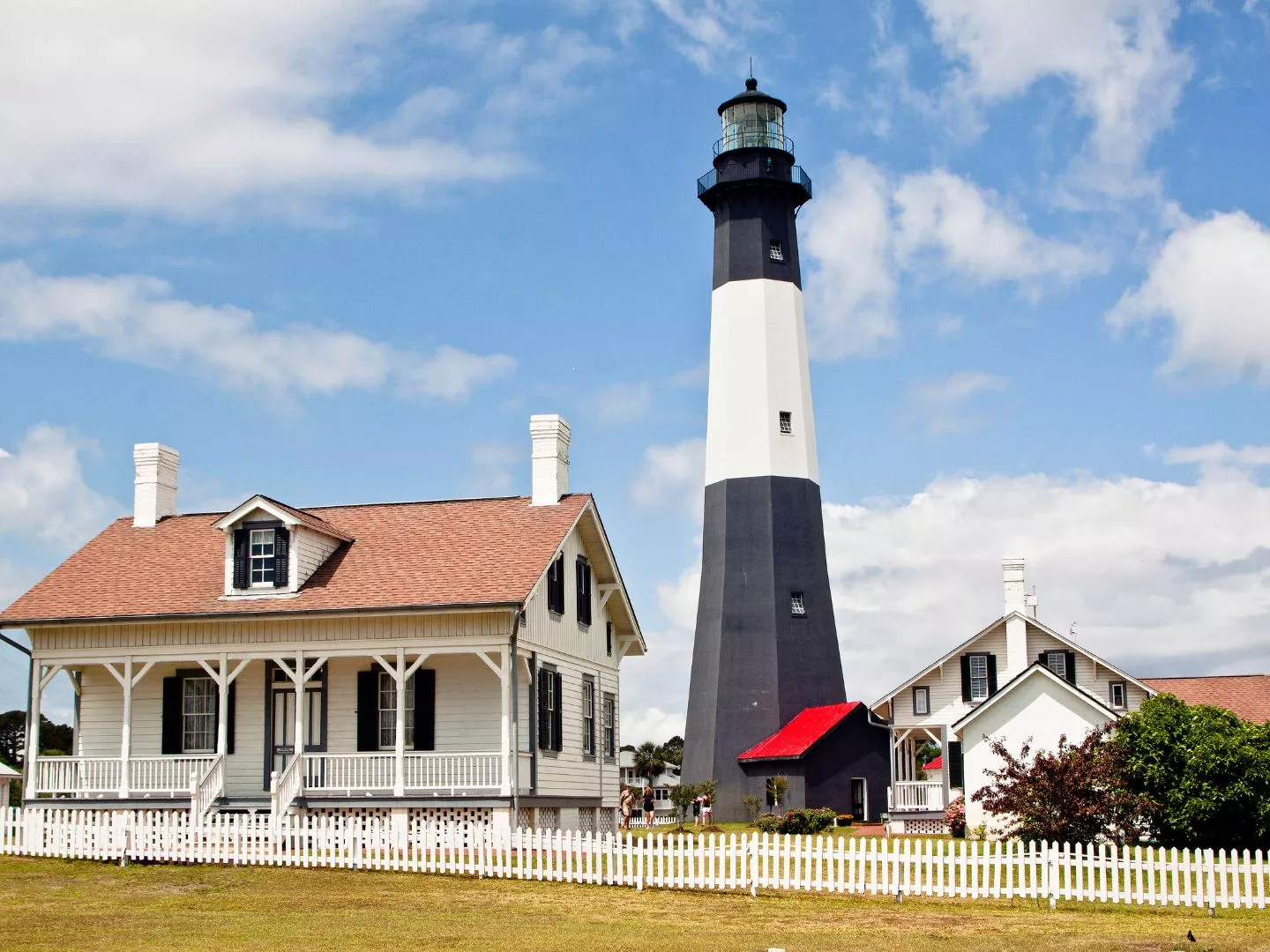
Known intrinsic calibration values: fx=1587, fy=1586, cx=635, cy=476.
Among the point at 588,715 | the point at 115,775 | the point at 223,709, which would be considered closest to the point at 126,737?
the point at 115,775

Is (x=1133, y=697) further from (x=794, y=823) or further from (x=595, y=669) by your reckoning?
(x=595, y=669)

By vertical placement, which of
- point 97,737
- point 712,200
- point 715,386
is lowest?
point 97,737

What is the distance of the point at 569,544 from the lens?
29.6 m

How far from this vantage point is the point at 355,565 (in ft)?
91.9

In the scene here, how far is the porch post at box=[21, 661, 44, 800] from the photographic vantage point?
90.3ft

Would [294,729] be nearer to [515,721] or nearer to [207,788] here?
[207,788]

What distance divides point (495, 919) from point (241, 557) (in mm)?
11001

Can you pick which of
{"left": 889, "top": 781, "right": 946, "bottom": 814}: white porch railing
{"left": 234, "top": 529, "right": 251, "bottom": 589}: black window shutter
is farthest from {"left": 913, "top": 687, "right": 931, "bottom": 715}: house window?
{"left": 234, "top": 529, "right": 251, "bottom": 589}: black window shutter

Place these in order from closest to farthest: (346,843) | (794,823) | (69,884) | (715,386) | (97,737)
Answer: (69,884) → (346,843) → (97,737) → (794,823) → (715,386)

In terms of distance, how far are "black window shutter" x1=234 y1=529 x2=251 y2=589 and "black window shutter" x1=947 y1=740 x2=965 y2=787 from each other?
2055cm

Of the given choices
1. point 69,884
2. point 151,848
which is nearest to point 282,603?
point 151,848

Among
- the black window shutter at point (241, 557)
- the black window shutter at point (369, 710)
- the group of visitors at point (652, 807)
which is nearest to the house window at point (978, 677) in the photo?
the group of visitors at point (652, 807)

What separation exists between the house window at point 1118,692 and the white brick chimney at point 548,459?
59.7ft

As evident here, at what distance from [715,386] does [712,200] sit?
5373 mm
